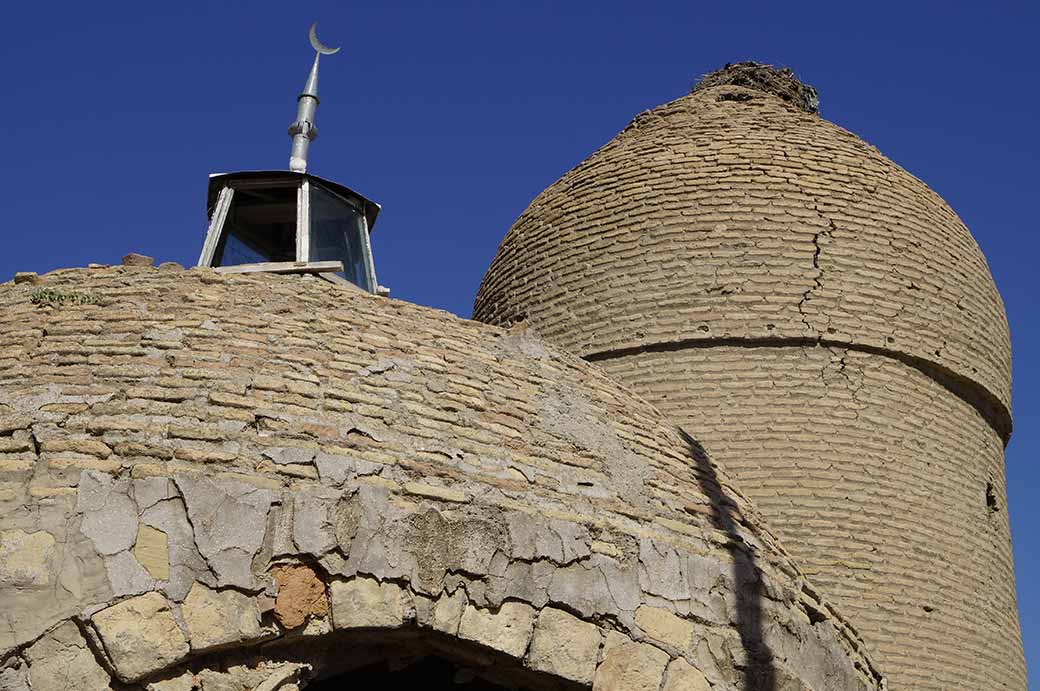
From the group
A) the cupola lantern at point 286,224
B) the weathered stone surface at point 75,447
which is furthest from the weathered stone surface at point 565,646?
the cupola lantern at point 286,224

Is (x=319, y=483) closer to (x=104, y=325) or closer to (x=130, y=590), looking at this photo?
(x=130, y=590)

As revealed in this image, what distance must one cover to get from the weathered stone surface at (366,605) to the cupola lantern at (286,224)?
9.16 ft

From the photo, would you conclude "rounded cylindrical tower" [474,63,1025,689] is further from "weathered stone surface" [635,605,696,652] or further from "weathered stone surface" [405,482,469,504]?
"weathered stone surface" [405,482,469,504]

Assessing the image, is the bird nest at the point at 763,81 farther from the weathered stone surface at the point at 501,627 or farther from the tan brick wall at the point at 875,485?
the weathered stone surface at the point at 501,627

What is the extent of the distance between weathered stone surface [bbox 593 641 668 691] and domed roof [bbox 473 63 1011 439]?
4.53 meters

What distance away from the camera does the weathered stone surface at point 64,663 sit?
4348 mm

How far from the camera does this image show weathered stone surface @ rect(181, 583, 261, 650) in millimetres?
4578

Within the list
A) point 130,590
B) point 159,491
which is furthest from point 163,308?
point 130,590

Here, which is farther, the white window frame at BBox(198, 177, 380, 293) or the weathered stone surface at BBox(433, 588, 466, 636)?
the white window frame at BBox(198, 177, 380, 293)

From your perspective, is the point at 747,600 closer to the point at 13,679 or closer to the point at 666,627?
the point at 666,627

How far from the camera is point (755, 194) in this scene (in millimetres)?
9992

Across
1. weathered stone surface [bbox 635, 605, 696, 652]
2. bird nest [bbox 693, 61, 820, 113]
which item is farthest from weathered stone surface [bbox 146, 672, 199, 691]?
bird nest [bbox 693, 61, 820, 113]

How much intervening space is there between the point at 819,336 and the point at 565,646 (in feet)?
16.4

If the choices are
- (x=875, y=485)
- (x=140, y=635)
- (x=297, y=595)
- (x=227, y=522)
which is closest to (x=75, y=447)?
(x=227, y=522)
